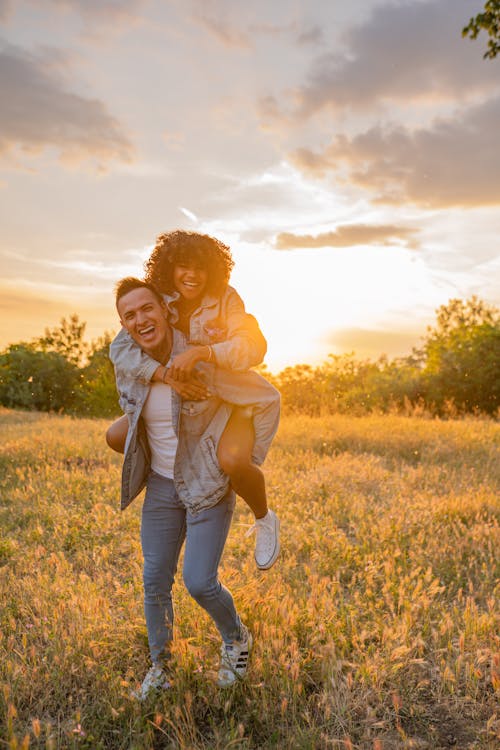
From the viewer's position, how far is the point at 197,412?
342 cm

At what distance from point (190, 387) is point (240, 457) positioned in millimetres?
487

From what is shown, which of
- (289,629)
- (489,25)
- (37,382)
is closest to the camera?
(289,629)

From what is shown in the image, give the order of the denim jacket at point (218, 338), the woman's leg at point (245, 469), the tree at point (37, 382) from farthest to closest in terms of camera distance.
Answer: the tree at point (37, 382) → the woman's leg at point (245, 469) → the denim jacket at point (218, 338)

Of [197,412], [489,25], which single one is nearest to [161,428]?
[197,412]

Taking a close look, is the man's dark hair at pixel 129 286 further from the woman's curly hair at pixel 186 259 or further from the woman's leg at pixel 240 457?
the woman's leg at pixel 240 457

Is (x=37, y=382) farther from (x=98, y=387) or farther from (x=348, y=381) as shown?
(x=348, y=381)

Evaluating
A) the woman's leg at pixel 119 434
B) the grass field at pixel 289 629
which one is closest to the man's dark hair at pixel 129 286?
the woman's leg at pixel 119 434

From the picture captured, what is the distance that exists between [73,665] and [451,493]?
500 centimetres

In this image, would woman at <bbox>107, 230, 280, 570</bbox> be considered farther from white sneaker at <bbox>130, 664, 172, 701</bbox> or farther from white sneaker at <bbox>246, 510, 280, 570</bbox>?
white sneaker at <bbox>130, 664, 172, 701</bbox>

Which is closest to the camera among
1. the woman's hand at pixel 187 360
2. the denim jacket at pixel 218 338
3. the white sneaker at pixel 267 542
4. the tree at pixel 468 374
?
the woman's hand at pixel 187 360

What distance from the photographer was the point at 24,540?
6258 mm

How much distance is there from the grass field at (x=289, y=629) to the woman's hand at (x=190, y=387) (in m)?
1.50

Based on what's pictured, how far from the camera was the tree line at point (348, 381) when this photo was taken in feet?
66.0

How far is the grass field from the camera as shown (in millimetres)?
3320
